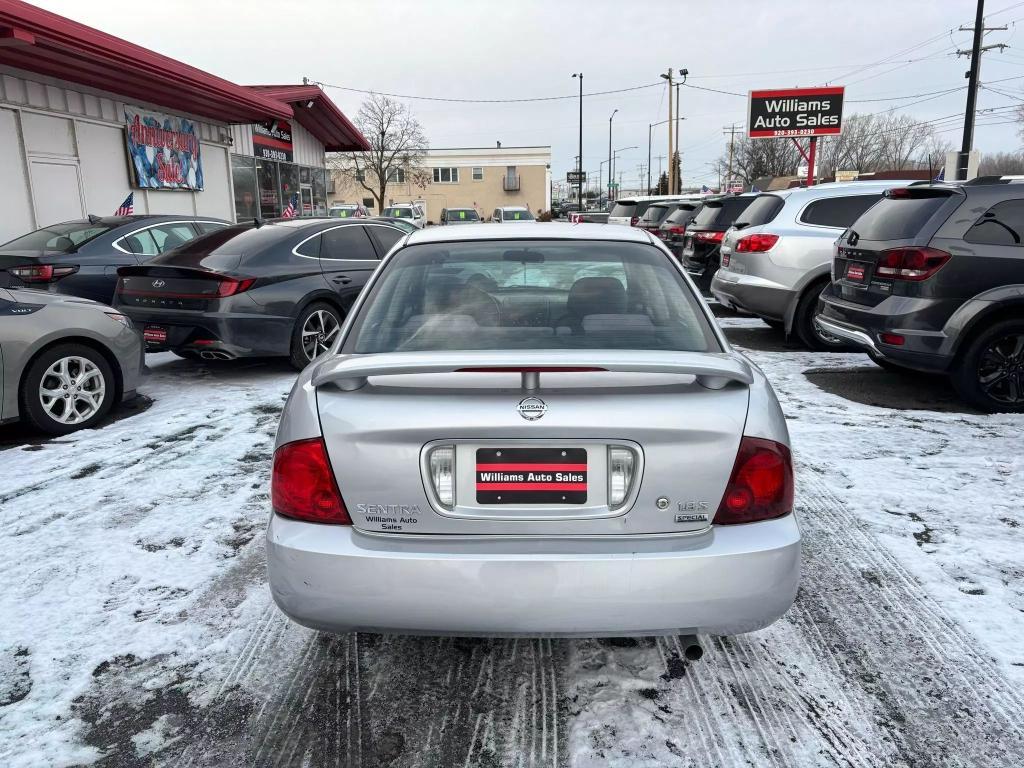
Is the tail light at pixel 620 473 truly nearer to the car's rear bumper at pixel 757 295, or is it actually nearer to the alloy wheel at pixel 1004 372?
the alloy wheel at pixel 1004 372

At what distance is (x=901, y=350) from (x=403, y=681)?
16.3 feet

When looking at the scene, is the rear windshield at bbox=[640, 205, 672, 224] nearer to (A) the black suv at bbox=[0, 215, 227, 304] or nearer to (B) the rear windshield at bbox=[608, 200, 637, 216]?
(B) the rear windshield at bbox=[608, 200, 637, 216]

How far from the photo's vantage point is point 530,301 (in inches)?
119

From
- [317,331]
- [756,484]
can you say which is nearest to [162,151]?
[317,331]

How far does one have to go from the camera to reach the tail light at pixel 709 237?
1166 centimetres

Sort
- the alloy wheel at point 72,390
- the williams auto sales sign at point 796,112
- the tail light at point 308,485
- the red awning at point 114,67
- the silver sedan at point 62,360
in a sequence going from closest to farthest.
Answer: the tail light at point 308,485
the silver sedan at point 62,360
the alloy wheel at point 72,390
the red awning at point 114,67
the williams auto sales sign at point 796,112

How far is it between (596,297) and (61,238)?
26.4 feet

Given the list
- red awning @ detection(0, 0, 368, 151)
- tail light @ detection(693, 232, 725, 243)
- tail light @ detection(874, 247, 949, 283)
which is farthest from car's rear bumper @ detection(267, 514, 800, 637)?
red awning @ detection(0, 0, 368, 151)

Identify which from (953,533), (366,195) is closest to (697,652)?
(953,533)

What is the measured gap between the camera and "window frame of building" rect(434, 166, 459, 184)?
68375 mm

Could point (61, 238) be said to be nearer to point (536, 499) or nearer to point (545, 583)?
point (536, 499)

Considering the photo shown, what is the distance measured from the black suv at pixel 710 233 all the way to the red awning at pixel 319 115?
13.4m

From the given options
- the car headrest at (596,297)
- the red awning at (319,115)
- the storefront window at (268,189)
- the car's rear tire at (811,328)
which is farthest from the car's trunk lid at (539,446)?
the storefront window at (268,189)

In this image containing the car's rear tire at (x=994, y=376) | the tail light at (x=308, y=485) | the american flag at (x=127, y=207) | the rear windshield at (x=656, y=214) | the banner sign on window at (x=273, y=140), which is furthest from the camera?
the banner sign on window at (x=273, y=140)
